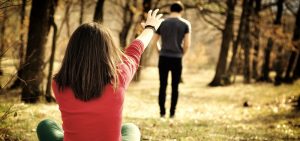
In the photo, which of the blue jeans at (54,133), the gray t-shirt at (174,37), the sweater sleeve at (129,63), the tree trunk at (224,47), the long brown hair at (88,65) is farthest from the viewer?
the tree trunk at (224,47)

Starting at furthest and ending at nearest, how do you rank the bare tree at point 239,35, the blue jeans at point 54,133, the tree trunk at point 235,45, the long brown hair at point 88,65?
the tree trunk at point 235,45 → the bare tree at point 239,35 → the blue jeans at point 54,133 → the long brown hair at point 88,65

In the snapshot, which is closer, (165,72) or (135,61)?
(135,61)

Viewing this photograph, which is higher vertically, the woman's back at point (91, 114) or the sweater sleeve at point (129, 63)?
the sweater sleeve at point (129, 63)

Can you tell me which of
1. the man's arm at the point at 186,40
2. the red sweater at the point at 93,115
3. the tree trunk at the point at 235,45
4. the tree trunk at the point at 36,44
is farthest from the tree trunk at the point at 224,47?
the red sweater at the point at 93,115

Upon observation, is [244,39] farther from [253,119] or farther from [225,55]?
[253,119]

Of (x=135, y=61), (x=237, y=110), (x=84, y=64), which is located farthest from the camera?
(x=237, y=110)

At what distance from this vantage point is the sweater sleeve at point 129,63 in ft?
12.5

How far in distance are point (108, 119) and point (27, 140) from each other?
3263mm

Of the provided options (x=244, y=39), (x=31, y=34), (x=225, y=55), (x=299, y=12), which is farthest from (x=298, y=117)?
(x=244, y=39)

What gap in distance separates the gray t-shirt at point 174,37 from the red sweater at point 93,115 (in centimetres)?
554

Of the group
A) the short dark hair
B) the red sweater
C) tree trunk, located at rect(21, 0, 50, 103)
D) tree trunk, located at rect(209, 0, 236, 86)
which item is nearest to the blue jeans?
the red sweater

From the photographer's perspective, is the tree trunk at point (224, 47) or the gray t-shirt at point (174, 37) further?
the tree trunk at point (224, 47)

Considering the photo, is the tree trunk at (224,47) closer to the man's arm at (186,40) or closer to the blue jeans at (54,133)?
the man's arm at (186,40)

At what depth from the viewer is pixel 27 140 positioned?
21.7 ft
